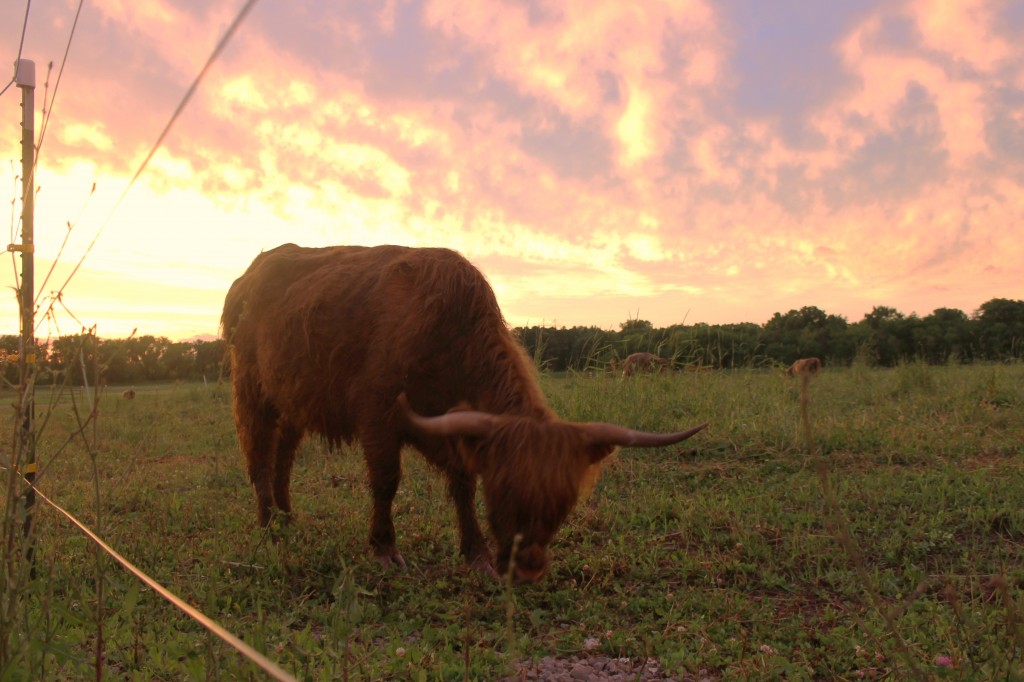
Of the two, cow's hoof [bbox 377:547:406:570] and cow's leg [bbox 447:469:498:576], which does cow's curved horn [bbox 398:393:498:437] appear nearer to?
cow's leg [bbox 447:469:498:576]

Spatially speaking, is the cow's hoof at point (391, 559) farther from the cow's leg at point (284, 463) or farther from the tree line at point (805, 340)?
the tree line at point (805, 340)

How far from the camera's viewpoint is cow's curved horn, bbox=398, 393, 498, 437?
3.38 metres

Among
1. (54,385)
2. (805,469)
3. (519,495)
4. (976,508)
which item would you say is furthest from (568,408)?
(54,385)

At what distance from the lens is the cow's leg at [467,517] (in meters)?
4.41

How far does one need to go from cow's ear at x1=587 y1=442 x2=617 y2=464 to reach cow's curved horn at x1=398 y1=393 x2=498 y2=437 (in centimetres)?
46

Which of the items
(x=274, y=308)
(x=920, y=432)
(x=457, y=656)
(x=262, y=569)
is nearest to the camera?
(x=457, y=656)

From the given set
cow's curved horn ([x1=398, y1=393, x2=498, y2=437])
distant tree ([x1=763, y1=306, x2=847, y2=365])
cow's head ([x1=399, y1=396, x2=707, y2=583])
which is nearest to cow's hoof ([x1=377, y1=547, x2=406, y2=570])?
cow's head ([x1=399, y1=396, x2=707, y2=583])

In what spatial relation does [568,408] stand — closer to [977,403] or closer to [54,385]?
[977,403]

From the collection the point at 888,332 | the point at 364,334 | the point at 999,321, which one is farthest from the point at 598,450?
the point at 999,321

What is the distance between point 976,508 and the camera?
456cm

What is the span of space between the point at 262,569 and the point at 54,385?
2163 mm

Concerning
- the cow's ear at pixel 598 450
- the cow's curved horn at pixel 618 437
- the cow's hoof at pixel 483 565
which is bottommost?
the cow's hoof at pixel 483 565

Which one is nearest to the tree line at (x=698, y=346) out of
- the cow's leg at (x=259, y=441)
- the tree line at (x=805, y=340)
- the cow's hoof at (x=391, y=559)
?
the tree line at (x=805, y=340)

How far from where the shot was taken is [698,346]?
9.66 m
